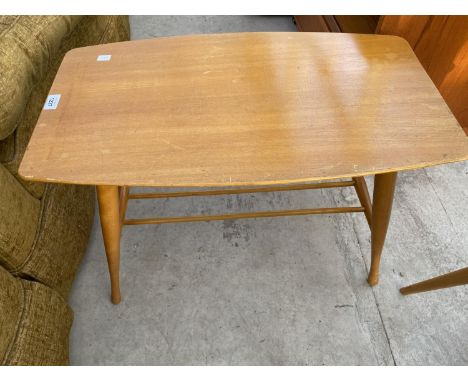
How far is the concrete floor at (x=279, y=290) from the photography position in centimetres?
112

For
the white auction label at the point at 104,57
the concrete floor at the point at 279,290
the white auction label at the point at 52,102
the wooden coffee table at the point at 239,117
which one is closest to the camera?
the wooden coffee table at the point at 239,117

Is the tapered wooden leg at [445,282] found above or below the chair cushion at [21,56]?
below

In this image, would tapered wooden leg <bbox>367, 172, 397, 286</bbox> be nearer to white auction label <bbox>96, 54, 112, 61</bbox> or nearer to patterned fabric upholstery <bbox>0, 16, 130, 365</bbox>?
white auction label <bbox>96, 54, 112, 61</bbox>

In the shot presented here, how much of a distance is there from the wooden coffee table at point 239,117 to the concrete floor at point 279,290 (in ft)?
0.72

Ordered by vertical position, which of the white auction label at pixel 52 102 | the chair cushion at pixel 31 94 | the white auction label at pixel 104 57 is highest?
the white auction label at pixel 104 57

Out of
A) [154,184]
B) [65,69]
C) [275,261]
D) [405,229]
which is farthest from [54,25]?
[405,229]

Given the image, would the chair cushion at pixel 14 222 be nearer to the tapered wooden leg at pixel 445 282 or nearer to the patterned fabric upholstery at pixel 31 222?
the patterned fabric upholstery at pixel 31 222

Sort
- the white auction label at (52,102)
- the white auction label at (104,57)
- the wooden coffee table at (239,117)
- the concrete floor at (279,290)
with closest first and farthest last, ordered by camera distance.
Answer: the wooden coffee table at (239,117) → the white auction label at (52,102) → the white auction label at (104,57) → the concrete floor at (279,290)

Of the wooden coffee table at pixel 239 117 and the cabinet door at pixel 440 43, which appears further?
the cabinet door at pixel 440 43

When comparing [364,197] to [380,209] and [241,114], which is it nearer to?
[380,209]

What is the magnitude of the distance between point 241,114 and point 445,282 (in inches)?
25.9

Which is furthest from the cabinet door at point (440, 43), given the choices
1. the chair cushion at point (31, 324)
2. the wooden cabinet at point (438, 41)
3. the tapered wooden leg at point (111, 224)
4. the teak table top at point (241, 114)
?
the chair cushion at point (31, 324)

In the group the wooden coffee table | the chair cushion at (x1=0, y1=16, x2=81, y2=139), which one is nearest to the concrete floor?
the wooden coffee table

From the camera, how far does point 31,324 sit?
3.06 ft
